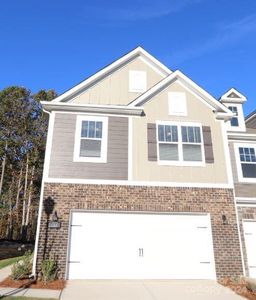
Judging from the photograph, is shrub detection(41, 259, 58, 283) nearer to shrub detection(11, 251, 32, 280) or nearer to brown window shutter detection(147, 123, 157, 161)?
shrub detection(11, 251, 32, 280)

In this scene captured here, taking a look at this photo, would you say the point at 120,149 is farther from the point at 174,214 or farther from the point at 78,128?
the point at 174,214

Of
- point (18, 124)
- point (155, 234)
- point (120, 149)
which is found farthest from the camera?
point (18, 124)

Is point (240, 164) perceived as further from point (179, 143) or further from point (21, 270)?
point (21, 270)

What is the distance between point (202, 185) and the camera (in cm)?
1035

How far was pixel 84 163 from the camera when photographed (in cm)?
1024

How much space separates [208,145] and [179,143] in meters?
1.15

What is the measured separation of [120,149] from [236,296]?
5.92m

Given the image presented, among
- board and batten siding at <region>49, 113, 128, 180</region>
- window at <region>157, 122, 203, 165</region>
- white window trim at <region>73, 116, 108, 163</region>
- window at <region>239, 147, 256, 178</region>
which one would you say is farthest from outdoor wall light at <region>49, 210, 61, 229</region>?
window at <region>239, 147, 256, 178</region>

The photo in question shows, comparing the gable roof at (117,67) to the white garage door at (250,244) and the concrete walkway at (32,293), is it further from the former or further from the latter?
the white garage door at (250,244)

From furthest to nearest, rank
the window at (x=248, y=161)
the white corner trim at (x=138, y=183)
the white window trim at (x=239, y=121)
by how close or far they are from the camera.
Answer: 1. the white window trim at (x=239, y=121)
2. the window at (x=248, y=161)
3. the white corner trim at (x=138, y=183)

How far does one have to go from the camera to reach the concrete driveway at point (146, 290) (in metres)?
7.19

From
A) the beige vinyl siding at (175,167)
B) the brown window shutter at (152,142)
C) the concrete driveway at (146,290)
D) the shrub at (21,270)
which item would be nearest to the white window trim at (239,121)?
the beige vinyl siding at (175,167)

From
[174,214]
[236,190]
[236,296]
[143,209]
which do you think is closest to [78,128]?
[143,209]

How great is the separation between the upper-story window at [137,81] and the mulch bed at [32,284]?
8.23 metres
